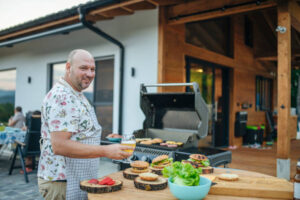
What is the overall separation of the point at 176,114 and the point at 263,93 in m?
7.11

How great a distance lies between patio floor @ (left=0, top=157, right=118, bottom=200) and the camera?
393cm

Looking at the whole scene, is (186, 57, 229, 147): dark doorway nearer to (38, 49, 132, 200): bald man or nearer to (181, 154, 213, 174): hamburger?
(181, 154, 213, 174): hamburger

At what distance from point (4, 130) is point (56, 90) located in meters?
4.58

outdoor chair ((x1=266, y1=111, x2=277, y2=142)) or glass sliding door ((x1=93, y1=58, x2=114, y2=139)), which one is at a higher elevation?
glass sliding door ((x1=93, y1=58, x2=114, y2=139))

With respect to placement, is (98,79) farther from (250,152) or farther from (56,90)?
(56,90)

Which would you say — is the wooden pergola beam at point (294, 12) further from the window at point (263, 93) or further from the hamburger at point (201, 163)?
the window at point (263, 93)

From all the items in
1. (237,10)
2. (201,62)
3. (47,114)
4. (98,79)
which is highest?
(237,10)

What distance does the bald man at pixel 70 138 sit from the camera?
4.93 ft

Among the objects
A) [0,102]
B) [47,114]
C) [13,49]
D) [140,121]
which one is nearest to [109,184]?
[47,114]

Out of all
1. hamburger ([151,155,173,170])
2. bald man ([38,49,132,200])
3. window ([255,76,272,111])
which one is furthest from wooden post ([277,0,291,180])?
window ([255,76,272,111])

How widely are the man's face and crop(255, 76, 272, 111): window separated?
847 centimetres

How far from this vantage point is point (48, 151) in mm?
1628

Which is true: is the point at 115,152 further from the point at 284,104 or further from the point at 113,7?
the point at 113,7

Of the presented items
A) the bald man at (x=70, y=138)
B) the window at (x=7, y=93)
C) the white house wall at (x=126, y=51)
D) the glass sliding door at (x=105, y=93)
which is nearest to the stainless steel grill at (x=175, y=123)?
Answer: the white house wall at (x=126, y=51)
